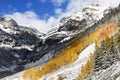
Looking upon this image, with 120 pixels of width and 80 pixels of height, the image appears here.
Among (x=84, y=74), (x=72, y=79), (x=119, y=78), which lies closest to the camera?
(x=119, y=78)

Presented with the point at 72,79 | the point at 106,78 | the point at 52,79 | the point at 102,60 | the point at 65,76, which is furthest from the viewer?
the point at 52,79

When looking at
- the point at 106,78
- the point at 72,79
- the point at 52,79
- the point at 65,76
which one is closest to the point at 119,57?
the point at 106,78

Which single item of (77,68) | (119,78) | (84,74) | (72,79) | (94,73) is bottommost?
(119,78)

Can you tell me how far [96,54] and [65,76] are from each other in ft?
262

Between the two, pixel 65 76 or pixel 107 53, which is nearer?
pixel 107 53

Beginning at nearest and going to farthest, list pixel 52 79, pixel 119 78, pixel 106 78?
pixel 119 78, pixel 106 78, pixel 52 79

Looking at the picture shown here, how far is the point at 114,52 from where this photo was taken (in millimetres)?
81500

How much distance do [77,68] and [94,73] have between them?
82.5m

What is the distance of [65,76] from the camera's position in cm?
16012

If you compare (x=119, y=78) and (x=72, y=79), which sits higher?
(x=72, y=79)

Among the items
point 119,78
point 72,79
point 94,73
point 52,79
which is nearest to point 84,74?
point 94,73

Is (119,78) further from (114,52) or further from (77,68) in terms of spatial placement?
(77,68)

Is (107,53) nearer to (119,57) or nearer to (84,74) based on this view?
(119,57)

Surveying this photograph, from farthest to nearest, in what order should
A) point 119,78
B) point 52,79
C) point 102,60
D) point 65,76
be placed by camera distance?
1. point 52,79
2. point 65,76
3. point 102,60
4. point 119,78
